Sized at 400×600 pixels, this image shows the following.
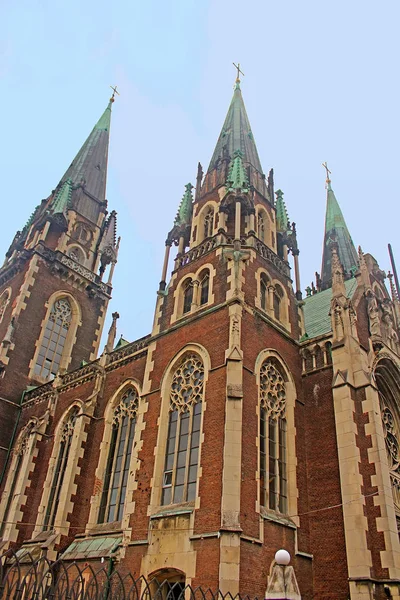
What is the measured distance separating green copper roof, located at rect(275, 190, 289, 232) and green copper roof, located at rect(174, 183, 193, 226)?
4.49 m

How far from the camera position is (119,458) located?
21.0m

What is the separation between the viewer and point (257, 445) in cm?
1678

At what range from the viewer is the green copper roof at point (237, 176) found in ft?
79.7

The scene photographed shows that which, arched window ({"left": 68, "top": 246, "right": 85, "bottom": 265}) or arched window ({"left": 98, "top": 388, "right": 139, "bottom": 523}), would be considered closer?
arched window ({"left": 98, "top": 388, "right": 139, "bottom": 523})

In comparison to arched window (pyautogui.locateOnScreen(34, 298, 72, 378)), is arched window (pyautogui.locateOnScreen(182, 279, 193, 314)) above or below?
below

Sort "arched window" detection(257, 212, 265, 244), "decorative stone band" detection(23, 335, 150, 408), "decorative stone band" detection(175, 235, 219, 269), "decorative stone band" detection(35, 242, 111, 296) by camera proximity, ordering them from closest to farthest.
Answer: "decorative stone band" detection(175, 235, 219, 269)
"decorative stone band" detection(23, 335, 150, 408)
"arched window" detection(257, 212, 265, 244)
"decorative stone band" detection(35, 242, 111, 296)

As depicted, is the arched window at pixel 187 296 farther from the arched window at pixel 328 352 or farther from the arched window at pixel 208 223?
the arched window at pixel 328 352

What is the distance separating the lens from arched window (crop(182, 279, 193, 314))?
2191 centimetres

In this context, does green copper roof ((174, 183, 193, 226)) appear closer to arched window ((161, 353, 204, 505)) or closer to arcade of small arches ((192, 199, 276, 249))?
arcade of small arches ((192, 199, 276, 249))

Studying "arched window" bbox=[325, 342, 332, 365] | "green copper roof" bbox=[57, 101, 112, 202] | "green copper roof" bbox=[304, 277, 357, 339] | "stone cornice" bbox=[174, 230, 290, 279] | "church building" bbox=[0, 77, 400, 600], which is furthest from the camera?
"green copper roof" bbox=[57, 101, 112, 202]

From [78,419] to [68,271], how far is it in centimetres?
1534

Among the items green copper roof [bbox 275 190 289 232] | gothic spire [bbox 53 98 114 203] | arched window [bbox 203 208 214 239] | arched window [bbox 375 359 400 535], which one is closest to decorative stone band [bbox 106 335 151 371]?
arched window [bbox 203 208 214 239]

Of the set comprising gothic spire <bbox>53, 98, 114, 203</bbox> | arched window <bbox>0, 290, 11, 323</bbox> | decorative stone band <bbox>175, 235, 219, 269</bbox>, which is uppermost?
gothic spire <bbox>53, 98, 114, 203</bbox>

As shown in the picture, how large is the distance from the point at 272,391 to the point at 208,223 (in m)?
9.71
